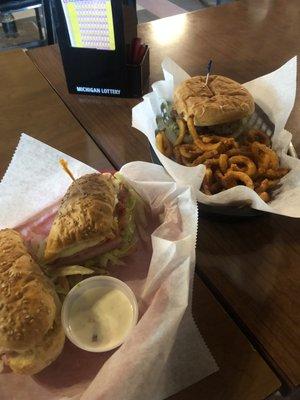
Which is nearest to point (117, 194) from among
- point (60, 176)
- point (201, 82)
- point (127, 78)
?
point (60, 176)

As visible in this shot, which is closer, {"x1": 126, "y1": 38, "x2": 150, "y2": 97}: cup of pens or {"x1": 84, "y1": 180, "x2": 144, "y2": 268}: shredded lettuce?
{"x1": 84, "y1": 180, "x2": 144, "y2": 268}: shredded lettuce

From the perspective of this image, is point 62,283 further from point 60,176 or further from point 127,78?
point 127,78

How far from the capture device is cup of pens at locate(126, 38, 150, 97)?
1.48 meters

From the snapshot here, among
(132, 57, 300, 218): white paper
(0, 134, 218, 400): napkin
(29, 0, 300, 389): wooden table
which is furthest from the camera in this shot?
(132, 57, 300, 218): white paper

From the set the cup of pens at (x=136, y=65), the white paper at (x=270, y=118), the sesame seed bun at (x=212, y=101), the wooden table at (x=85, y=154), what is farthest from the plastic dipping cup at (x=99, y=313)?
the cup of pens at (x=136, y=65)

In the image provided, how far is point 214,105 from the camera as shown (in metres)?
1.20

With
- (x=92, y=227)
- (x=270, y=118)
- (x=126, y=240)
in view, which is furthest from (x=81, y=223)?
(x=270, y=118)

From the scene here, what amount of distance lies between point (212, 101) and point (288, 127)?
1.04ft

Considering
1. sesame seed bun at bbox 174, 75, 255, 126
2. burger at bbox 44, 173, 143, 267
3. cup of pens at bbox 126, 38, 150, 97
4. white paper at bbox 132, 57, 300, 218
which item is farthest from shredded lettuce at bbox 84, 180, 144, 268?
cup of pens at bbox 126, 38, 150, 97

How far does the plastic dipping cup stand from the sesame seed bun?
59cm

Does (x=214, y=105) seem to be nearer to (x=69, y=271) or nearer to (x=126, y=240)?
(x=126, y=240)

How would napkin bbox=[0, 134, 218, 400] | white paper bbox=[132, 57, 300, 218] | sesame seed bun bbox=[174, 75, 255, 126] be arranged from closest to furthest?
1. napkin bbox=[0, 134, 218, 400]
2. white paper bbox=[132, 57, 300, 218]
3. sesame seed bun bbox=[174, 75, 255, 126]

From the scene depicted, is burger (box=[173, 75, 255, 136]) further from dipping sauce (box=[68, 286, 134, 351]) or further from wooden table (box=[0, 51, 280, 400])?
dipping sauce (box=[68, 286, 134, 351])

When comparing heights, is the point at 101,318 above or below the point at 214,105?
below
